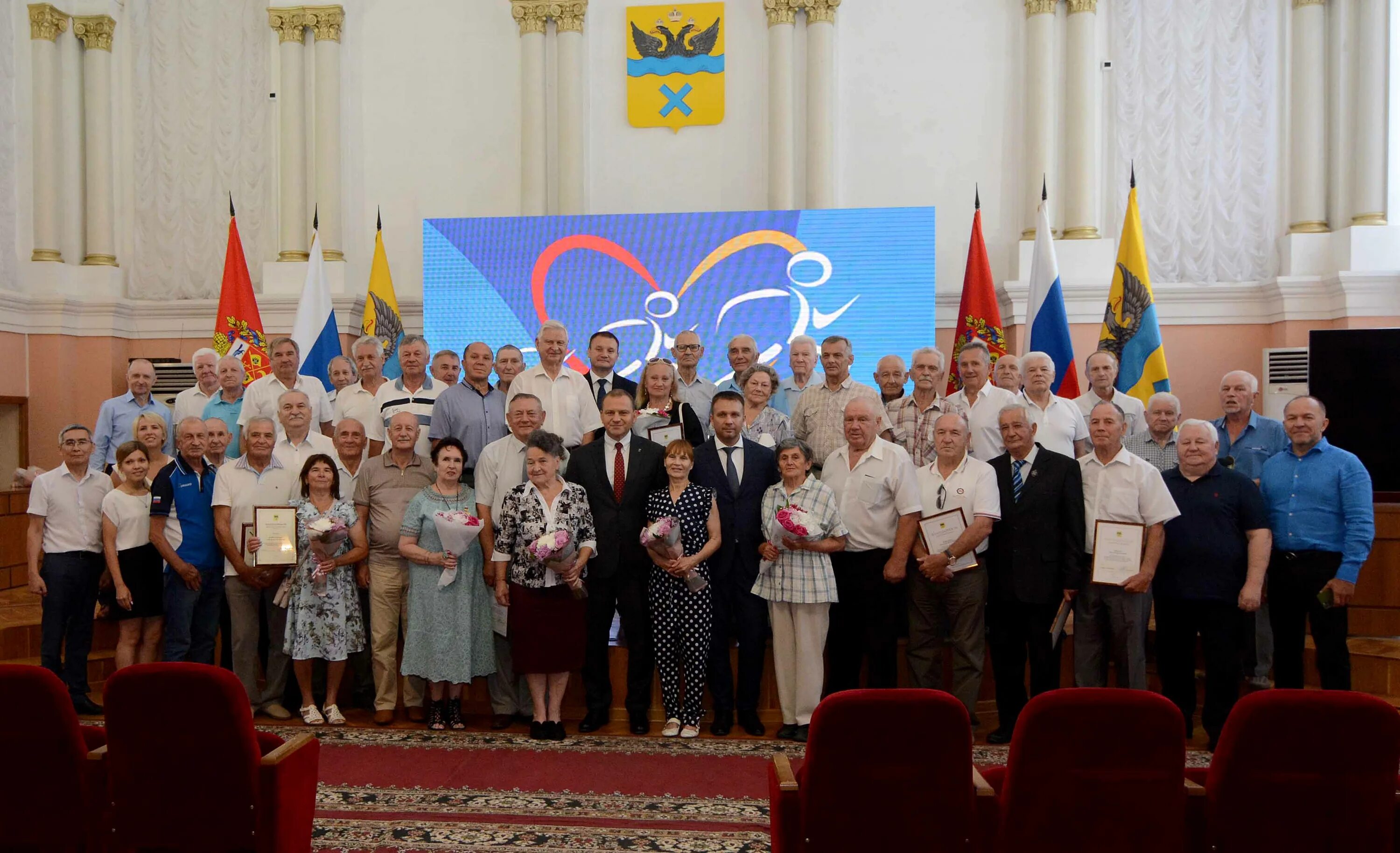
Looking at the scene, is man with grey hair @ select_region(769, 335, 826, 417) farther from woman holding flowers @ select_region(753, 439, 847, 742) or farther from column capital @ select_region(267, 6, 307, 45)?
column capital @ select_region(267, 6, 307, 45)

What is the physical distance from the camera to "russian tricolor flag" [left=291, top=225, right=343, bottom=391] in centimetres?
871

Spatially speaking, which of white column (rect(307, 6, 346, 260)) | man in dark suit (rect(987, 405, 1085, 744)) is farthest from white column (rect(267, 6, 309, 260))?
man in dark suit (rect(987, 405, 1085, 744))

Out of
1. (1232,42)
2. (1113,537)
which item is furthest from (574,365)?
(1232,42)

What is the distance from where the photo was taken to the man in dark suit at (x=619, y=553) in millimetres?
5051

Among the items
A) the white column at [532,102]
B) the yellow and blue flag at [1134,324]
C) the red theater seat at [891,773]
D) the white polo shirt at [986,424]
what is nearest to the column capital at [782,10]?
the white column at [532,102]

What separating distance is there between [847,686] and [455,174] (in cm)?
664

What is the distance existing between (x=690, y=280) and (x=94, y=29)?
626 centimetres

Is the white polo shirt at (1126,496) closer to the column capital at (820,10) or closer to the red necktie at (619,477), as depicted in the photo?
the red necktie at (619,477)

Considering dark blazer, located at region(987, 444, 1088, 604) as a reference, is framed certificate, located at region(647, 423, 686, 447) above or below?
above

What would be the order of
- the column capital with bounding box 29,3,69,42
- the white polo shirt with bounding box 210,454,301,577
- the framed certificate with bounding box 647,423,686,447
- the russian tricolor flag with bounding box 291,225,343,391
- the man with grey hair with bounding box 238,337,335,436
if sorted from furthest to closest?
the column capital with bounding box 29,3,69,42, the russian tricolor flag with bounding box 291,225,343,391, the man with grey hair with bounding box 238,337,335,436, the framed certificate with bounding box 647,423,686,447, the white polo shirt with bounding box 210,454,301,577

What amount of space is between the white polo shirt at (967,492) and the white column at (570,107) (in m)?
5.49

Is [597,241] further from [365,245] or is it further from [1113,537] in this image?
[1113,537]

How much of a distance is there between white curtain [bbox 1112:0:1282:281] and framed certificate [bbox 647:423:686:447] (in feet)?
18.4

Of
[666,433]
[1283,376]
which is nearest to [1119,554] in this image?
[666,433]
